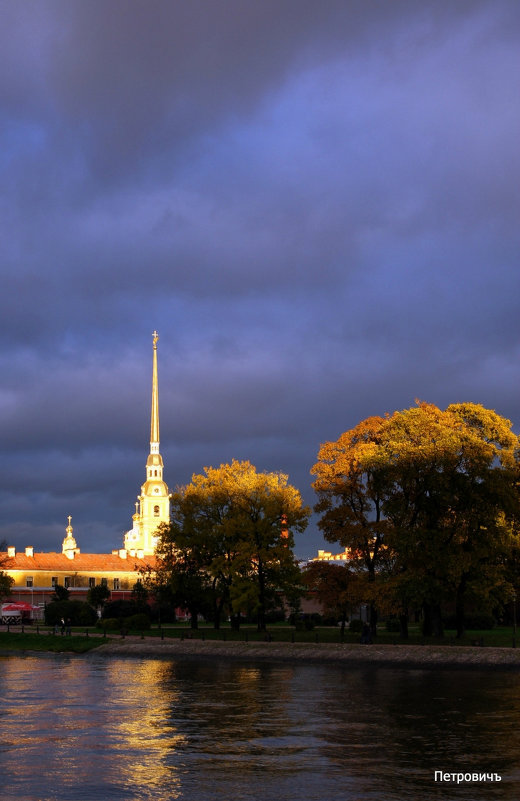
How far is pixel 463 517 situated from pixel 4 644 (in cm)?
4000

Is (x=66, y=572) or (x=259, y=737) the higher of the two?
(x=66, y=572)

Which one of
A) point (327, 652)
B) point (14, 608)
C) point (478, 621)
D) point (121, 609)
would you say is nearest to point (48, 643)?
point (121, 609)

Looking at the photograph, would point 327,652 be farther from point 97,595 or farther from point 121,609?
point 97,595

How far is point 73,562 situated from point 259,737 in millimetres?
120598

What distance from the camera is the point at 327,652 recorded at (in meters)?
58.9

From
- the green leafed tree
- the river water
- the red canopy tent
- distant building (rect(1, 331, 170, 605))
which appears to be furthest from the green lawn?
distant building (rect(1, 331, 170, 605))

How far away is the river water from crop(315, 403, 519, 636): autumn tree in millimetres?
12213

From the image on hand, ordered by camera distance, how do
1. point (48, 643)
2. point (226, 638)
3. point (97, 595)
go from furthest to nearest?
point (97, 595), point (48, 643), point (226, 638)

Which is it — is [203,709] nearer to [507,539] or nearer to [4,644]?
[507,539]

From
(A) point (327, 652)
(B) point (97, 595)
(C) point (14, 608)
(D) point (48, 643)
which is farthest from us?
(B) point (97, 595)

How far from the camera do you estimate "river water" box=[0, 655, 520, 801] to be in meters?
21.0

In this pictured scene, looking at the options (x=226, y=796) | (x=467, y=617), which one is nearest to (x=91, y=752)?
(x=226, y=796)

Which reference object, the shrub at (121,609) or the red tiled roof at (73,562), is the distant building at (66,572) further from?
the shrub at (121,609)

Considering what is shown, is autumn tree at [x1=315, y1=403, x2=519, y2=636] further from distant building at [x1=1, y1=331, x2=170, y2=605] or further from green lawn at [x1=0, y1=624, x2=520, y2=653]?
distant building at [x1=1, y1=331, x2=170, y2=605]
